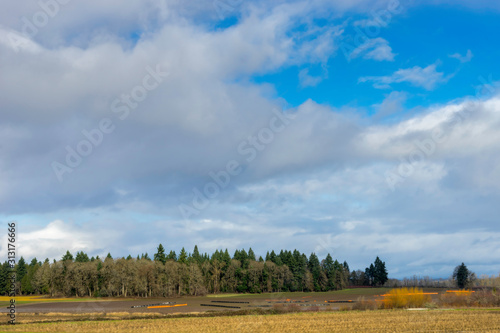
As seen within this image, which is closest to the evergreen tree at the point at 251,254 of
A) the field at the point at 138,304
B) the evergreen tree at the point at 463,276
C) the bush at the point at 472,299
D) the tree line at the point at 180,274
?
the tree line at the point at 180,274

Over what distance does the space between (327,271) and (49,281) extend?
10432 centimetres

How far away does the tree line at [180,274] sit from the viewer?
132250 mm

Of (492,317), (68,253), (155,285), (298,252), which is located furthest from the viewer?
(298,252)

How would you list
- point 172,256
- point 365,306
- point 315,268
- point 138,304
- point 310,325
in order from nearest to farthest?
point 310,325 → point 365,306 → point 138,304 → point 172,256 → point 315,268

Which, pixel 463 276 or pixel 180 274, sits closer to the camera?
pixel 180 274

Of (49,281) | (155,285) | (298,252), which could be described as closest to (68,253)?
(49,281)

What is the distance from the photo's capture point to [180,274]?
5458 inches

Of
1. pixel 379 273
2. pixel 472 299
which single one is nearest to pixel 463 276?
pixel 379 273

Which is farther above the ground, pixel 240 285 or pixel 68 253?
pixel 68 253

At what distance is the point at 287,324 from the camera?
160ft

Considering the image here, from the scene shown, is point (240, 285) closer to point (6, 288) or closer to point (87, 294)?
point (87, 294)

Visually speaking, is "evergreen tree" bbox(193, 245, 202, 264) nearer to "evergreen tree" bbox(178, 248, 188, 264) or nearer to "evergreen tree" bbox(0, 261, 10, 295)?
"evergreen tree" bbox(178, 248, 188, 264)

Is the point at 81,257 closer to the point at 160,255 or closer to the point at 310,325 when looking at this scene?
the point at 160,255

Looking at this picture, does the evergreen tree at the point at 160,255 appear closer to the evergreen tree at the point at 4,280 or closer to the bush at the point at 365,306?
the evergreen tree at the point at 4,280
